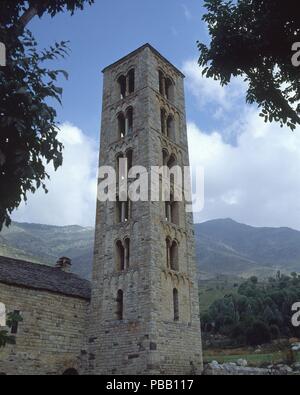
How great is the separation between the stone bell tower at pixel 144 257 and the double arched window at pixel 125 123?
7cm

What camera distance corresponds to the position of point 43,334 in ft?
60.7

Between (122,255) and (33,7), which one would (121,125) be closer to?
(122,255)

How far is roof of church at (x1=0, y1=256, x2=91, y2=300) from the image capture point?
1878 cm

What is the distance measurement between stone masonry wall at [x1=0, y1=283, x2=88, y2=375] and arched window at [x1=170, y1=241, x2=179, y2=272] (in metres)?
5.87

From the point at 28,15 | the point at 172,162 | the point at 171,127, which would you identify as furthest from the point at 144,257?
the point at 28,15

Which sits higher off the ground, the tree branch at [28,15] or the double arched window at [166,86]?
the double arched window at [166,86]

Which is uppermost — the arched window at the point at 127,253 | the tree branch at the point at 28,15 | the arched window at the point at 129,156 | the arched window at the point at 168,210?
the arched window at the point at 129,156

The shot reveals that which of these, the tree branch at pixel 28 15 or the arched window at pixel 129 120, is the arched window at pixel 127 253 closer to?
the arched window at pixel 129 120

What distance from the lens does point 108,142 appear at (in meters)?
25.5

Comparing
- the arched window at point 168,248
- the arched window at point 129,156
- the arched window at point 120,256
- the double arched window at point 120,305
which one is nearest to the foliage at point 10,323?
the double arched window at point 120,305

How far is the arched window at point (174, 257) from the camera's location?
21.5 meters

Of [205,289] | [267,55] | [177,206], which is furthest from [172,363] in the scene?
[205,289]

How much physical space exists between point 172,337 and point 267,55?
45.6 ft

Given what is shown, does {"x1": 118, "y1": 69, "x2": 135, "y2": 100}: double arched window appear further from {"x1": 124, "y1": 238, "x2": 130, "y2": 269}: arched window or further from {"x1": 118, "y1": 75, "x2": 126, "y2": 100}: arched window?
{"x1": 124, "y1": 238, "x2": 130, "y2": 269}: arched window
